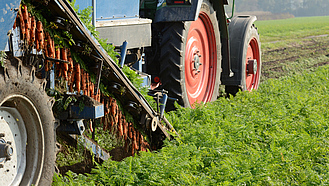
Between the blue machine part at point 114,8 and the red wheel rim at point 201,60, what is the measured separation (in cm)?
106

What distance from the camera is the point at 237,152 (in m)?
3.83

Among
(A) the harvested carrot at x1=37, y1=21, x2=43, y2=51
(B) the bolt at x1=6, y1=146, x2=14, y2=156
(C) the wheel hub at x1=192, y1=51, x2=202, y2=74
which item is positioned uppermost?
(A) the harvested carrot at x1=37, y1=21, x2=43, y2=51

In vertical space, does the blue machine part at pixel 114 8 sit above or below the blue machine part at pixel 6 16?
above

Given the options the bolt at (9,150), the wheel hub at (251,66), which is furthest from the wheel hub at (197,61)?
the bolt at (9,150)

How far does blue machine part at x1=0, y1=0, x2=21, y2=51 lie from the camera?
2.12 metres

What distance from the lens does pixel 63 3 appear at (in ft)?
8.40

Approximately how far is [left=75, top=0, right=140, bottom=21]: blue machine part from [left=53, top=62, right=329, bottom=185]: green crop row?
1164mm

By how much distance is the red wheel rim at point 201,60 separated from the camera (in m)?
5.23

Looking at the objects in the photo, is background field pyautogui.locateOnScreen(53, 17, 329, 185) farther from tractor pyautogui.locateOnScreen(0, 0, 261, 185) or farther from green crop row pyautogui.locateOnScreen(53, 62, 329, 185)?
tractor pyautogui.locateOnScreen(0, 0, 261, 185)

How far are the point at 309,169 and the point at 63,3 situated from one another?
8.02 feet

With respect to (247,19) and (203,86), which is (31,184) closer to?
(203,86)

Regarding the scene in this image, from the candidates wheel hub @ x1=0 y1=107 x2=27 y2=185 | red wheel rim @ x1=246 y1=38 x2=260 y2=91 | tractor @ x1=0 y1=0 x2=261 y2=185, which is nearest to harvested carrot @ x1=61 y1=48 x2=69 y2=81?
tractor @ x1=0 y1=0 x2=261 y2=185

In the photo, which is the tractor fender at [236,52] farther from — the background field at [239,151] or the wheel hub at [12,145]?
the wheel hub at [12,145]

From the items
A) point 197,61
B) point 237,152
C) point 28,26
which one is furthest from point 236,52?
point 28,26
